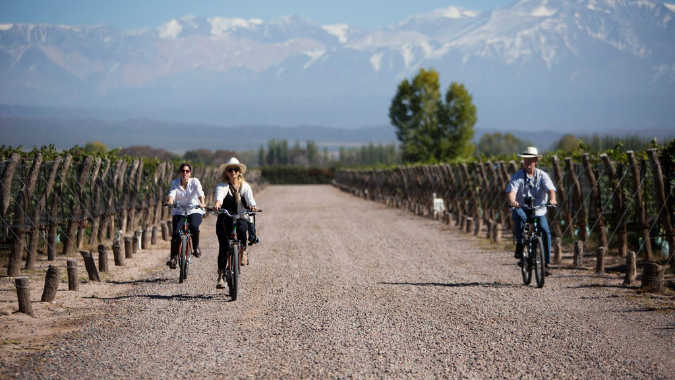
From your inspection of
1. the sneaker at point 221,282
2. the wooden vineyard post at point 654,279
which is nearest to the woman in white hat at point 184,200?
the sneaker at point 221,282

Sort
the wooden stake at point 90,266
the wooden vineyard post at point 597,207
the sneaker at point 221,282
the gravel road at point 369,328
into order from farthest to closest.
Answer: the wooden vineyard post at point 597,207 < the wooden stake at point 90,266 < the sneaker at point 221,282 < the gravel road at point 369,328

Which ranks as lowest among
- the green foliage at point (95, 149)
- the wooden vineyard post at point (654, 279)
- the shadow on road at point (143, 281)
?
the shadow on road at point (143, 281)

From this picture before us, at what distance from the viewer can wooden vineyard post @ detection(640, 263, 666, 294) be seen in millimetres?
9133

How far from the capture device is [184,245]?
33.7ft

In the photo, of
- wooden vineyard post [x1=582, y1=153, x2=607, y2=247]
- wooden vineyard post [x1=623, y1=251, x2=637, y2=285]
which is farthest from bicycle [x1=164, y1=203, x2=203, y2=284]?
wooden vineyard post [x1=582, y1=153, x2=607, y2=247]

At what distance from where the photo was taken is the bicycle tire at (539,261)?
9.66 m

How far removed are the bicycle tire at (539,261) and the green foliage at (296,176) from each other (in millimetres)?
92996

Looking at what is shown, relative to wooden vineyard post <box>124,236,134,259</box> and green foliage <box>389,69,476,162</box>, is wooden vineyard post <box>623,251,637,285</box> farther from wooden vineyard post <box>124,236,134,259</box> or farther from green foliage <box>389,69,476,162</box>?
green foliage <box>389,69,476,162</box>

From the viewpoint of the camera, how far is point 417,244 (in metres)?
16.1

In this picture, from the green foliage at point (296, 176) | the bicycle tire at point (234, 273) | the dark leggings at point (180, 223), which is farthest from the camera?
the green foliage at point (296, 176)

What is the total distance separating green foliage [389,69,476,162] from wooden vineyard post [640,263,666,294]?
75212 mm

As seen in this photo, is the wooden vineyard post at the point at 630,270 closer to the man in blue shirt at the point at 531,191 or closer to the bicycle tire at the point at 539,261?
the man in blue shirt at the point at 531,191

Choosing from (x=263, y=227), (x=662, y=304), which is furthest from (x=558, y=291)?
(x=263, y=227)

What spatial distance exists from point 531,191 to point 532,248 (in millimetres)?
841
